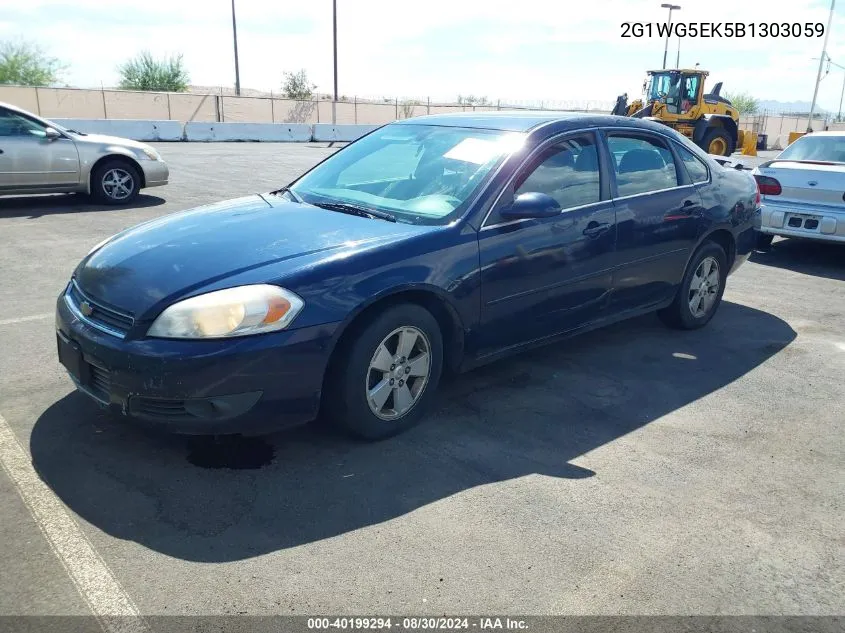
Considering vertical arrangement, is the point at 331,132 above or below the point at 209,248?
below

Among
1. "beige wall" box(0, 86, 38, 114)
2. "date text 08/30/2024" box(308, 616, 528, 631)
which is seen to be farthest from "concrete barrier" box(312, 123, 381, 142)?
"date text 08/30/2024" box(308, 616, 528, 631)

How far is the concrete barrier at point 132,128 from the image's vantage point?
24.3 metres

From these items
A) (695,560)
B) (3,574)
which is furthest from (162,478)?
(695,560)

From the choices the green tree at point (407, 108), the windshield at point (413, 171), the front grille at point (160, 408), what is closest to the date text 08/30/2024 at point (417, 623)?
the front grille at point (160, 408)

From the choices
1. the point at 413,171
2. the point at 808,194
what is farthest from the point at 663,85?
the point at 413,171

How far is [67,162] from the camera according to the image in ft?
33.8

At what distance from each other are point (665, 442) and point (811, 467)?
28.4 inches

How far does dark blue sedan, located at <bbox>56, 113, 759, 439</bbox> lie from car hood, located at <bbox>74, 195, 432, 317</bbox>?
0.01 m

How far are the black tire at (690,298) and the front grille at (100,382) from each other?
417 cm

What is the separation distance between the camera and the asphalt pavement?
8.84 feet

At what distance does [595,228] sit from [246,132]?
85.2 ft

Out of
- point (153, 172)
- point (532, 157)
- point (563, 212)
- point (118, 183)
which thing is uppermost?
point (532, 157)

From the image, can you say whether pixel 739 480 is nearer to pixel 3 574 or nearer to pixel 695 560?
pixel 695 560

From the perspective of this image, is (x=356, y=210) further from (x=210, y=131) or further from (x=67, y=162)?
(x=210, y=131)
